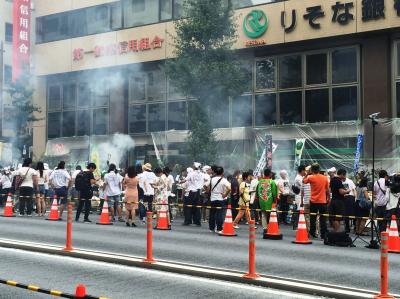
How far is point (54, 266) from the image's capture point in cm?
877

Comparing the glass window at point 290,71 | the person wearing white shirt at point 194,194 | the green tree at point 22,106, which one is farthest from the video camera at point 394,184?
the green tree at point 22,106

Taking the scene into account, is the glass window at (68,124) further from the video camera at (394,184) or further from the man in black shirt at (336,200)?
the video camera at (394,184)

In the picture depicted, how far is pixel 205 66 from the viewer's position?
21.2m

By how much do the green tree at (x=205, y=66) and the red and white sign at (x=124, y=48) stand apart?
6.33 meters

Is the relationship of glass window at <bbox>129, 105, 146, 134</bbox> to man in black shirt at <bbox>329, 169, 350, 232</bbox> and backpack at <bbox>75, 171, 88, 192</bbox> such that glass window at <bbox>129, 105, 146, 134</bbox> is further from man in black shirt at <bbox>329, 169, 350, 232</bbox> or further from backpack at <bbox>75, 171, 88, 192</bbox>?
man in black shirt at <bbox>329, 169, 350, 232</bbox>

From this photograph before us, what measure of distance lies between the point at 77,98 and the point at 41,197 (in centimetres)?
1448

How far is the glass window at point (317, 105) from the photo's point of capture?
79.0 ft

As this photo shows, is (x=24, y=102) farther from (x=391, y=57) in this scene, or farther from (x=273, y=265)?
(x=273, y=265)

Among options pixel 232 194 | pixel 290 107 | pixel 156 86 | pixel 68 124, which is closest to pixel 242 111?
pixel 290 107

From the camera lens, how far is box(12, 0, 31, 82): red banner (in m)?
31.9

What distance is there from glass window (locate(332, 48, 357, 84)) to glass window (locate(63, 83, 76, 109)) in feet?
48.6

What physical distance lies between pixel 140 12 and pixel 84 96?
5692mm

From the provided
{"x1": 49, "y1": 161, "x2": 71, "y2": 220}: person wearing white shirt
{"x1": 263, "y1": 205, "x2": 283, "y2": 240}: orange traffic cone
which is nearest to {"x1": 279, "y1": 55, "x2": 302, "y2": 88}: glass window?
{"x1": 49, "y1": 161, "x2": 71, "y2": 220}: person wearing white shirt

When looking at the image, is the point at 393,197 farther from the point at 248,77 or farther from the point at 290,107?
the point at 290,107
